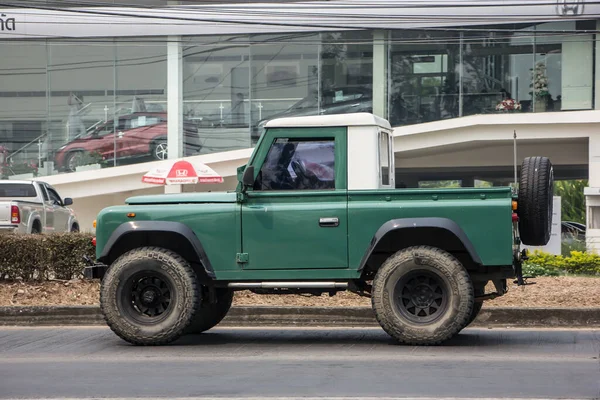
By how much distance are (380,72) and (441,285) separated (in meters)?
20.8

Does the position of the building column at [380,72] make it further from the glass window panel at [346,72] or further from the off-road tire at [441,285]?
the off-road tire at [441,285]

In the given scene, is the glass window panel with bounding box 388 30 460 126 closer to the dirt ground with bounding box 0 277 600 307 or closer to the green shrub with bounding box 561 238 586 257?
the green shrub with bounding box 561 238 586 257

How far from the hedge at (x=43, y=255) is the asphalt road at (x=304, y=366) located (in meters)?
2.64

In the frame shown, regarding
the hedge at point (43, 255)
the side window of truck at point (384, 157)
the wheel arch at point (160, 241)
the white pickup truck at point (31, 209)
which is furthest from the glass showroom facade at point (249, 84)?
the wheel arch at point (160, 241)

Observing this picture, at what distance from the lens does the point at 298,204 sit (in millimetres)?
10773

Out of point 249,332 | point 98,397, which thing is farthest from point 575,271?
point 98,397

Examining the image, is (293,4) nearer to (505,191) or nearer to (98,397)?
(505,191)

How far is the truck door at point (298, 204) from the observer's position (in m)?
10.6

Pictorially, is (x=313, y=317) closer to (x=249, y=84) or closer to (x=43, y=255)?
(x=43, y=255)

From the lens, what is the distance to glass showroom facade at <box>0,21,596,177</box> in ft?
98.4

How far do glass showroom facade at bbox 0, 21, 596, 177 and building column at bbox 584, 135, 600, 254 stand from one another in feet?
4.16

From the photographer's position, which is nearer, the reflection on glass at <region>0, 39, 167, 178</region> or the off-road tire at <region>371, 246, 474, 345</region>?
the off-road tire at <region>371, 246, 474, 345</region>

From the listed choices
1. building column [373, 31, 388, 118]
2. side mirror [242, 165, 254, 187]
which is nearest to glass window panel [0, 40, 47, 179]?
building column [373, 31, 388, 118]

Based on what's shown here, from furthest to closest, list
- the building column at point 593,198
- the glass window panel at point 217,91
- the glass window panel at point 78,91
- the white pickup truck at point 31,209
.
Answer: the glass window panel at point 78,91
the glass window panel at point 217,91
the building column at point 593,198
the white pickup truck at point 31,209
